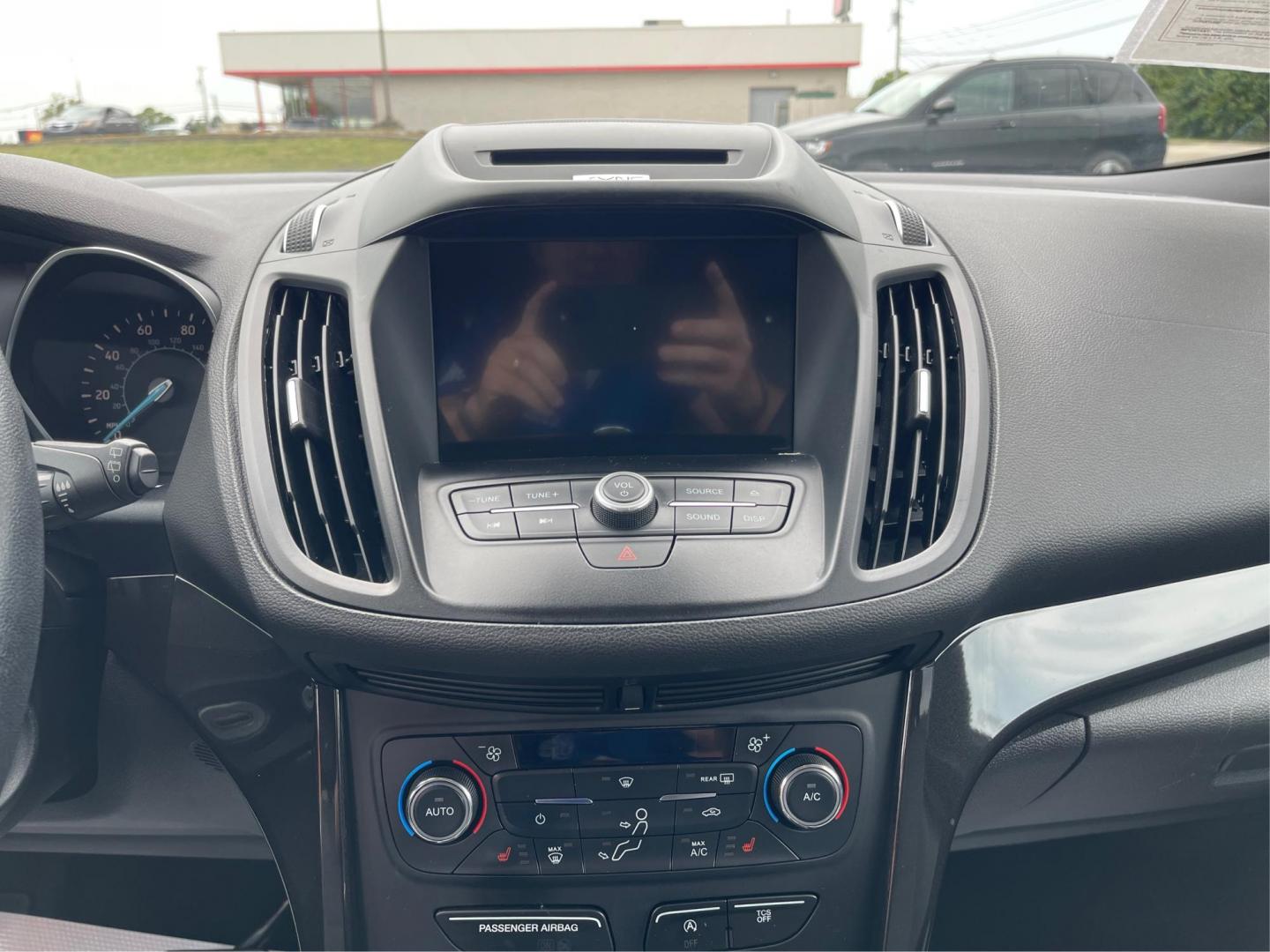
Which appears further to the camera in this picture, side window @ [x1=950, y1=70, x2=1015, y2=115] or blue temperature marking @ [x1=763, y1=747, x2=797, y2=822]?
side window @ [x1=950, y1=70, x2=1015, y2=115]

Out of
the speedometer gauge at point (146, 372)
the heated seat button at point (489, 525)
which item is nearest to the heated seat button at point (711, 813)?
the heated seat button at point (489, 525)

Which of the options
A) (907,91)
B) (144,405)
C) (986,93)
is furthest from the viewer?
(907,91)

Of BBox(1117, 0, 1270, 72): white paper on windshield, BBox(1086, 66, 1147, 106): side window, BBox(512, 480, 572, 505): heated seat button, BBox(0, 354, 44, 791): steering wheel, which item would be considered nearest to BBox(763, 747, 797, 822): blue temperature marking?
BBox(512, 480, 572, 505): heated seat button

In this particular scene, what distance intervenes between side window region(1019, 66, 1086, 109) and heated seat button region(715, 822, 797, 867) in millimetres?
1919

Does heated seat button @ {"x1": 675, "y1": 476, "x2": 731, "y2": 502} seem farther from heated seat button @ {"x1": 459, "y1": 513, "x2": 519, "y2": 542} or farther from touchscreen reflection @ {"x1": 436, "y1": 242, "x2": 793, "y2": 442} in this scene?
heated seat button @ {"x1": 459, "y1": 513, "x2": 519, "y2": 542}

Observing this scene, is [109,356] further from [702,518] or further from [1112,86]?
[1112,86]

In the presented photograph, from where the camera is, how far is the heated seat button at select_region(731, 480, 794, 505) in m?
1.53

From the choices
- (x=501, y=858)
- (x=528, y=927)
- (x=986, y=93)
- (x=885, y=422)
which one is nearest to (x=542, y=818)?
(x=501, y=858)

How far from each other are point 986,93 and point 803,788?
6.60ft

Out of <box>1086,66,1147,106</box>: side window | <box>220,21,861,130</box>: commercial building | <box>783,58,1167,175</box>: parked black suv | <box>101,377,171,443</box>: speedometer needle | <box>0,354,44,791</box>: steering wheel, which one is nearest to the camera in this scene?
<box>0,354,44,791</box>: steering wheel

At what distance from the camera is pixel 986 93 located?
106 inches

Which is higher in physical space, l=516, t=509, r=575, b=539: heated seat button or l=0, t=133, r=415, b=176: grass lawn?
l=0, t=133, r=415, b=176: grass lawn

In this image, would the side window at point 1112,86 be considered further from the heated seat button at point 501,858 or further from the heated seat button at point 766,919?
the heated seat button at point 501,858

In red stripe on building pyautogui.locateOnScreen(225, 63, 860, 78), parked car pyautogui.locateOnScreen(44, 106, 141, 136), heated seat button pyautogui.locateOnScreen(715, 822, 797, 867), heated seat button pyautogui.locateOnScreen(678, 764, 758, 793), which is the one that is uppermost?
red stripe on building pyautogui.locateOnScreen(225, 63, 860, 78)
